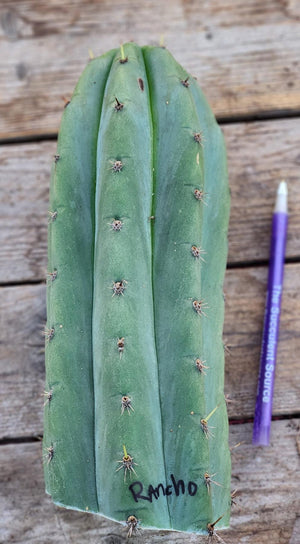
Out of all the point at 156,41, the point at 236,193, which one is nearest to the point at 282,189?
the point at 236,193

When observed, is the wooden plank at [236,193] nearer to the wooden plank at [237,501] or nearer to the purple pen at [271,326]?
the purple pen at [271,326]

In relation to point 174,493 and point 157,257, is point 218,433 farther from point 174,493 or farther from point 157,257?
point 157,257

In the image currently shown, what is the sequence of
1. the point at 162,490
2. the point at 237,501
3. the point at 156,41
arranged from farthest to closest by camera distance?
the point at 156,41
the point at 237,501
the point at 162,490

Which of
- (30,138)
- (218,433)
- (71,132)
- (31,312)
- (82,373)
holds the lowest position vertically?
(218,433)

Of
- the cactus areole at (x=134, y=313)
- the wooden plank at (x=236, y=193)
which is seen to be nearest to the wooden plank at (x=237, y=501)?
the cactus areole at (x=134, y=313)

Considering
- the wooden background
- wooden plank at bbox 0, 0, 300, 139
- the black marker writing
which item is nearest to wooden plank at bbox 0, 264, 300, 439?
the wooden background

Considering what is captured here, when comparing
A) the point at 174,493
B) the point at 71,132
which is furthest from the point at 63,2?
the point at 174,493

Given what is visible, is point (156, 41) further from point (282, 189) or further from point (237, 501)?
point (237, 501)
